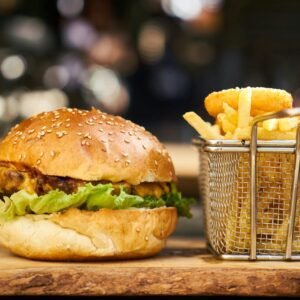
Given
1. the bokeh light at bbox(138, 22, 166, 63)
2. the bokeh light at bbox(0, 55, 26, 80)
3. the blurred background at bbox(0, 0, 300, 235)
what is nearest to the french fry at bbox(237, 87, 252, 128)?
the blurred background at bbox(0, 0, 300, 235)

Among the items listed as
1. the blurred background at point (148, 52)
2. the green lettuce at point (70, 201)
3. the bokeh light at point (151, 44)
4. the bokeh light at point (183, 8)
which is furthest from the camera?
the bokeh light at point (151, 44)

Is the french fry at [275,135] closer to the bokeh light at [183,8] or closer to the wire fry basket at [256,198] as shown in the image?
the wire fry basket at [256,198]

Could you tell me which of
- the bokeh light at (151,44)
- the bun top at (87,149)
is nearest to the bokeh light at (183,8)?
the bokeh light at (151,44)

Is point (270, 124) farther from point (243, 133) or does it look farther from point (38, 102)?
point (38, 102)

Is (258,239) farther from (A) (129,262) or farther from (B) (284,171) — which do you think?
(A) (129,262)

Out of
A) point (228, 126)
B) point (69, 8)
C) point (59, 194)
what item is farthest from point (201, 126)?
point (69, 8)
